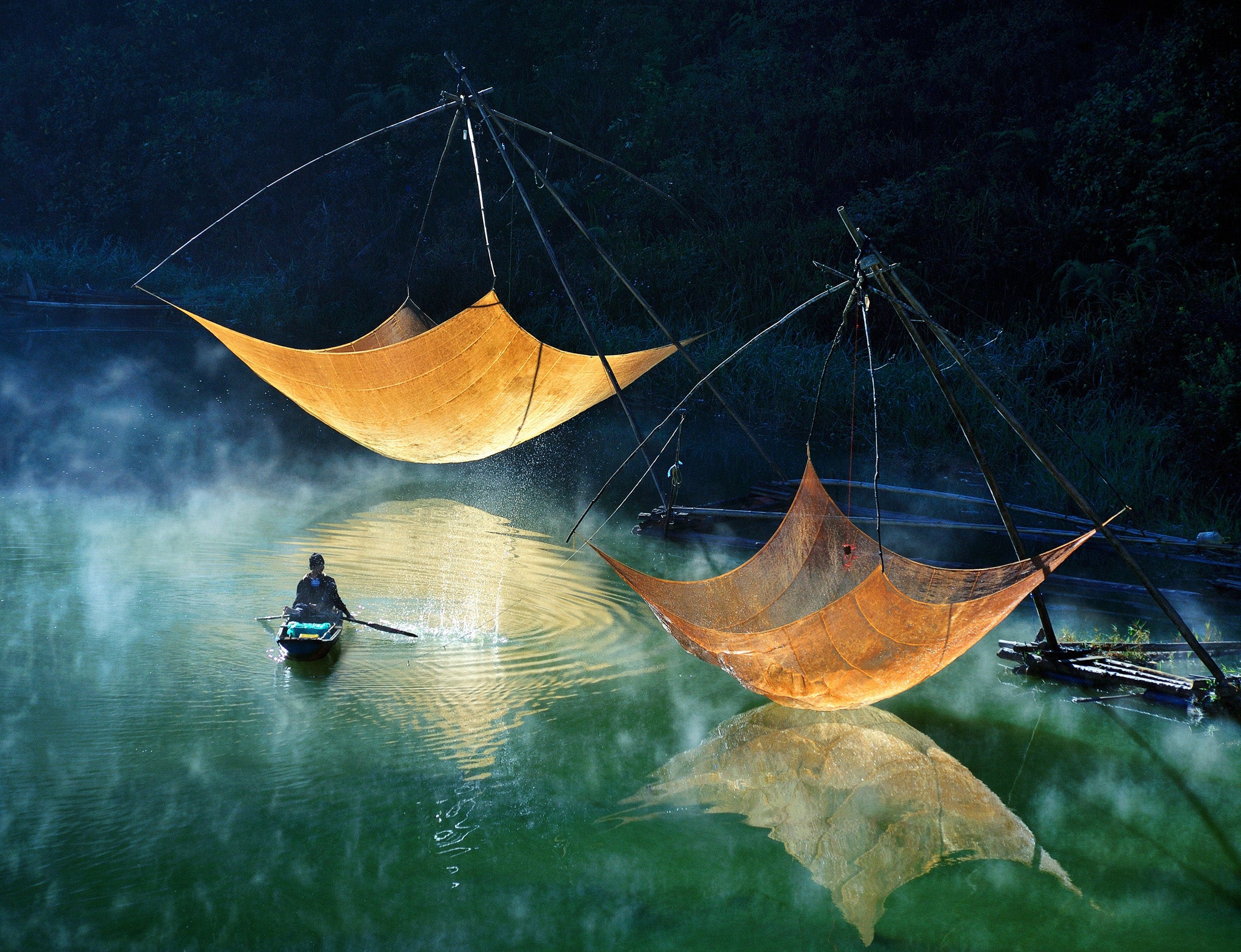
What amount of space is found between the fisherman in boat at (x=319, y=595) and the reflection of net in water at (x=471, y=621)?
0.60 ft

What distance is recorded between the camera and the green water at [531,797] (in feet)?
8.25

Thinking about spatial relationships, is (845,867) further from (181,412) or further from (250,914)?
(181,412)

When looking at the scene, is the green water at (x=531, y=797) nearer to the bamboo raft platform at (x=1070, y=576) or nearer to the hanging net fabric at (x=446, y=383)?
the bamboo raft platform at (x=1070, y=576)

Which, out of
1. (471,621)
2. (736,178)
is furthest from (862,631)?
(736,178)

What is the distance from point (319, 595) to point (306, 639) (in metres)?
0.36

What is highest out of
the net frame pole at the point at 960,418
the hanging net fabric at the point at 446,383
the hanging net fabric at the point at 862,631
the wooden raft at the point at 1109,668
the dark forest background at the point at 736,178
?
the dark forest background at the point at 736,178

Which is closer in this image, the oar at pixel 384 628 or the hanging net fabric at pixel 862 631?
the hanging net fabric at pixel 862 631

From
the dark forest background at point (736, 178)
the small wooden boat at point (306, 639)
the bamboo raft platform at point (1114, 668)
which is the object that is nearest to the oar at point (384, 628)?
the small wooden boat at point (306, 639)

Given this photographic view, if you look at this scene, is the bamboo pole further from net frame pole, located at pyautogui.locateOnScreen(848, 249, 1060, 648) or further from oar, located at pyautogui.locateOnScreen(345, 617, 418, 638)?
oar, located at pyautogui.locateOnScreen(345, 617, 418, 638)

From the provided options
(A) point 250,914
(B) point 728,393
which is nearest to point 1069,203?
(B) point 728,393

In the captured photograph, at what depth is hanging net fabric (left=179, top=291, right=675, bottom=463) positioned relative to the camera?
459 cm

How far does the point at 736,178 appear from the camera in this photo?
42.9 ft

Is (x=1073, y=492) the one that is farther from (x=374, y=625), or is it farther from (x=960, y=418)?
(x=374, y=625)

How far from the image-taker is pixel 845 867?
110 inches
